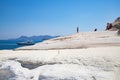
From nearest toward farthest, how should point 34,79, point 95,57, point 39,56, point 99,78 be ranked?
point 99,78, point 34,79, point 95,57, point 39,56

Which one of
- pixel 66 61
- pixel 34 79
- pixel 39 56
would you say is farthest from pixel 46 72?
pixel 39 56

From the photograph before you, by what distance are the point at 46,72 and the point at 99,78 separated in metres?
1.55

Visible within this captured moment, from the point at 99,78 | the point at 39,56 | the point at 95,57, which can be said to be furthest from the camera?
the point at 39,56

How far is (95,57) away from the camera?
23.1ft

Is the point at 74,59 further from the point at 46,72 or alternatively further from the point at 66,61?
the point at 46,72

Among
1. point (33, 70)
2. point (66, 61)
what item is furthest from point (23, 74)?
point (66, 61)

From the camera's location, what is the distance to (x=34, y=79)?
6.56m

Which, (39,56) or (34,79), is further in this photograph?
(39,56)

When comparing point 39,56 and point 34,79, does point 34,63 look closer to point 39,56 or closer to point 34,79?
point 39,56

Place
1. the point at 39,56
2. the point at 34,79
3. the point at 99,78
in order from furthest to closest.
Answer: the point at 39,56 < the point at 34,79 < the point at 99,78

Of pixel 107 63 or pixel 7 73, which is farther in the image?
pixel 7 73

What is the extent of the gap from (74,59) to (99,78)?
131 centimetres

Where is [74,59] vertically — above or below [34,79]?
above

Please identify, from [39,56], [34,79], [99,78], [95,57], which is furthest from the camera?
[39,56]
